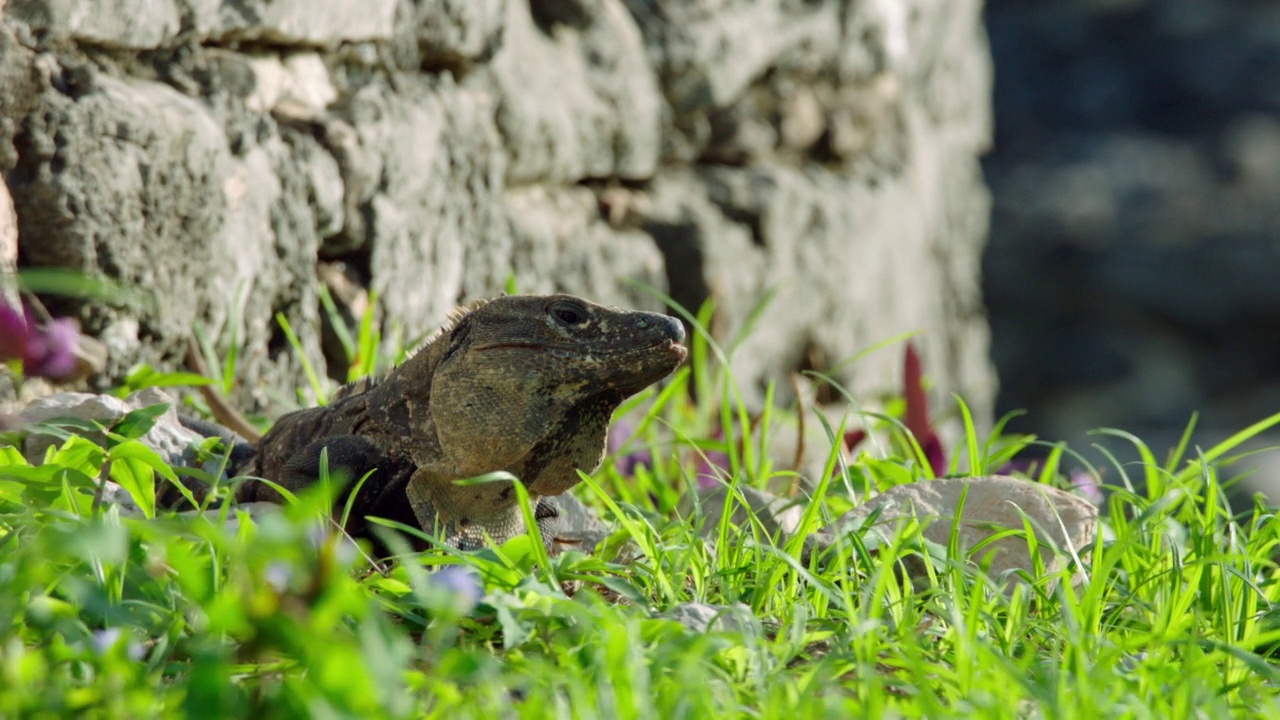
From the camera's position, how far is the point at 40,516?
6.79 feet

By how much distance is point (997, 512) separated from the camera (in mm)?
2643

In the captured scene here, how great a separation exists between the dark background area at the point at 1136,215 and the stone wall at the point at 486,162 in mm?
4389

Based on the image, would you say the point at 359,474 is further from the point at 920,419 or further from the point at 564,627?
the point at 920,419

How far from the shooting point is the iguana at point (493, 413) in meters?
2.43

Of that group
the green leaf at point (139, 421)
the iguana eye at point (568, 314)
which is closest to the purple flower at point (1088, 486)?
the iguana eye at point (568, 314)

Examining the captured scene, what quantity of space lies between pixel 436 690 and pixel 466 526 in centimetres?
97

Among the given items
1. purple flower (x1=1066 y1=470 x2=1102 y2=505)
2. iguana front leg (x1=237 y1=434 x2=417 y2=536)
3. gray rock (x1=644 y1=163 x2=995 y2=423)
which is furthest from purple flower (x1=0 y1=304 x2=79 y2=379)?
gray rock (x1=644 y1=163 x2=995 y2=423)

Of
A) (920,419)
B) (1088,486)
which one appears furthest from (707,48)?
(1088,486)

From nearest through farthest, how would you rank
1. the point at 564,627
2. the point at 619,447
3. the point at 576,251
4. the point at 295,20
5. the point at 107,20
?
the point at 564,627 → the point at 107,20 → the point at 295,20 → the point at 619,447 → the point at 576,251

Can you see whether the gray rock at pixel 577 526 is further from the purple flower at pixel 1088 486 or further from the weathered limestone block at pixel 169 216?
the purple flower at pixel 1088 486

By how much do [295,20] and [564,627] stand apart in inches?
84.1

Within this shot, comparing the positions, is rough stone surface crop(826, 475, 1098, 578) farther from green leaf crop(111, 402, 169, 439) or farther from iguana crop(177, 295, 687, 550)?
green leaf crop(111, 402, 169, 439)

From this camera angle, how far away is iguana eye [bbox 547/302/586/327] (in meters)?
2.48

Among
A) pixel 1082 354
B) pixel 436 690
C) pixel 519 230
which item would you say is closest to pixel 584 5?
pixel 519 230
